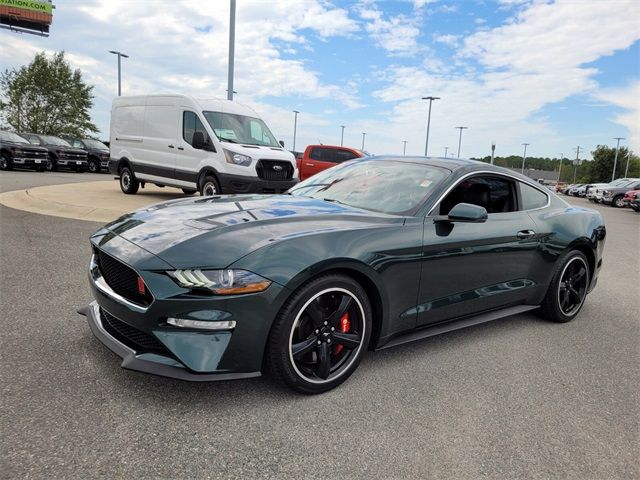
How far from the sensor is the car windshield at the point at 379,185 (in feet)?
11.6

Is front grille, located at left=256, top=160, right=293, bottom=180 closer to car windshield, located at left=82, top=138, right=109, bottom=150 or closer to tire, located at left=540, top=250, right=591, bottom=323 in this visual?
tire, located at left=540, top=250, right=591, bottom=323

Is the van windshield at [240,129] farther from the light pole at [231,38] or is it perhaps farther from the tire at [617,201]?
the tire at [617,201]

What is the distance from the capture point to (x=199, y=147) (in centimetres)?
1063

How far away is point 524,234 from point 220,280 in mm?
2681

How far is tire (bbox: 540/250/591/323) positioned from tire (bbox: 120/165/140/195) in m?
10.9

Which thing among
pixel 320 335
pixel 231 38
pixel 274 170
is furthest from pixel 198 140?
pixel 320 335

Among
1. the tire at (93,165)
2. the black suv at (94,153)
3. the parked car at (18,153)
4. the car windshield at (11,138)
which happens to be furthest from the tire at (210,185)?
the tire at (93,165)

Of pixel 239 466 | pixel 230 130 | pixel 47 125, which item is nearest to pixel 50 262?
pixel 239 466

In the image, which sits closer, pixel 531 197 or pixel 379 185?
pixel 379 185

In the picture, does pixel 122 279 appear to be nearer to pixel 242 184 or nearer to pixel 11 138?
pixel 242 184

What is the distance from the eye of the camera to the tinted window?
426 cm

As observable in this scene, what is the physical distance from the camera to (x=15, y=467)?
78.9 inches

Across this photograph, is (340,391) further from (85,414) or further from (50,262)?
(50,262)

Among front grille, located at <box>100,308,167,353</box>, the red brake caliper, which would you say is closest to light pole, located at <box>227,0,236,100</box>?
front grille, located at <box>100,308,167,353</box>
